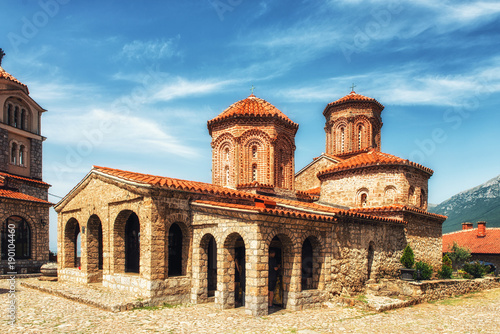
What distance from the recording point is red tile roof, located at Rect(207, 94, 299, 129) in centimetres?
1811

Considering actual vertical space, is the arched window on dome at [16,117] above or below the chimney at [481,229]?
above

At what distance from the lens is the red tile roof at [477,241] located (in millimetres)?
25250

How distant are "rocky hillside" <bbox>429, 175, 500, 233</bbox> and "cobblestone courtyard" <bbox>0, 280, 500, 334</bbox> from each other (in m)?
72.3

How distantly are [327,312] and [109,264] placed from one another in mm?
7372

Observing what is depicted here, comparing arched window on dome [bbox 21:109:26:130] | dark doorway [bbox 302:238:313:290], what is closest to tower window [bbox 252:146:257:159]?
dark doorway [bbox 302:238:313:290]

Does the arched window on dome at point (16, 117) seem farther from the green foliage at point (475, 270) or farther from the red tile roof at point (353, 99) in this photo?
the green foliage at point (475, 270)

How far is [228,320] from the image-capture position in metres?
10.1

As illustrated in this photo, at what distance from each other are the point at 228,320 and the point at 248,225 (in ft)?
8.15

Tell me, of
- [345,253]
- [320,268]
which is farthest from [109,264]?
[345,253]

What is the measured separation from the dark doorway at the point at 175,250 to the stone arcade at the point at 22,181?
954 cm

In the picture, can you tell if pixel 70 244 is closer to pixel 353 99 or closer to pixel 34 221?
pixel 34 221

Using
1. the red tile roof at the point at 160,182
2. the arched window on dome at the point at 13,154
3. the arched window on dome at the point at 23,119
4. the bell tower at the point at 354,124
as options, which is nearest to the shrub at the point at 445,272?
the bell tower at the point at 354,124

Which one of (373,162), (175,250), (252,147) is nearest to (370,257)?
(373,162)

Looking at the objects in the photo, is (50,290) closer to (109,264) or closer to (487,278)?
(109,264)
